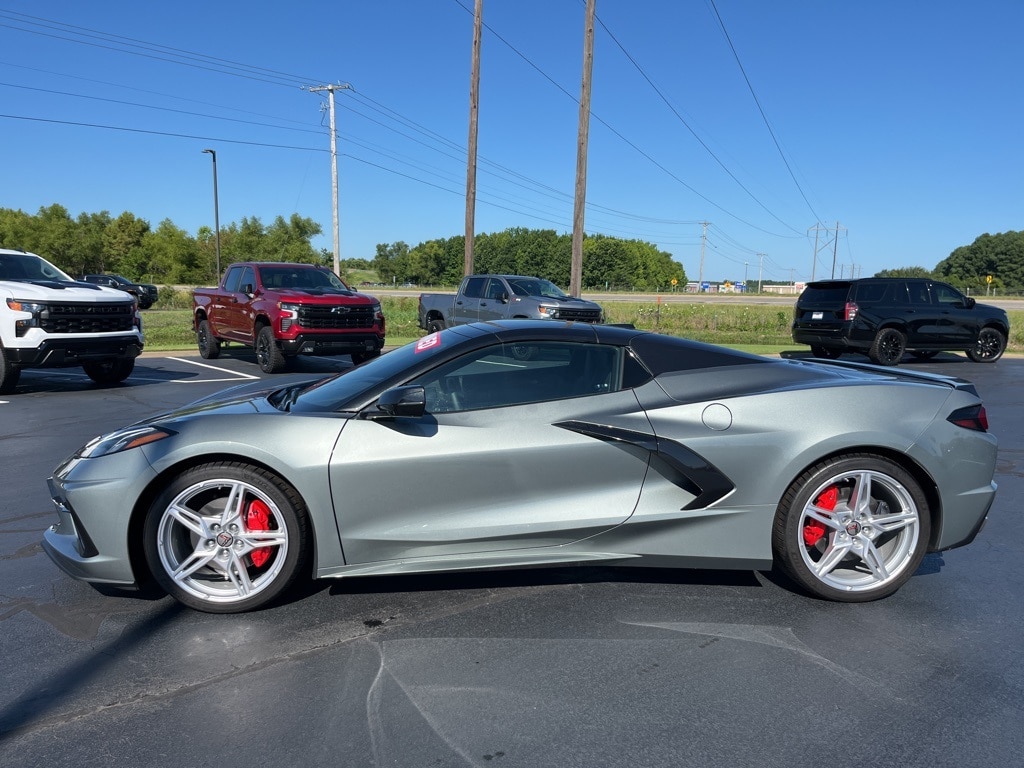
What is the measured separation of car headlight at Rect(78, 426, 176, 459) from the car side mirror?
3.35 feet

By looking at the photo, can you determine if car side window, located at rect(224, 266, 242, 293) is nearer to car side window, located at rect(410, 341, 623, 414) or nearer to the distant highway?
car side window, located at rect(410, 341, 623, 414)

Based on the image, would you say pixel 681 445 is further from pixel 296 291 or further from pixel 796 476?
pixel 296 291

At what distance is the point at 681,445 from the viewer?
11.9 feet

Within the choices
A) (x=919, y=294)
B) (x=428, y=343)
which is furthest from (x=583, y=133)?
(x=428, y=343)

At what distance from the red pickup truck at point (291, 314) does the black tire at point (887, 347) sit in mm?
10016

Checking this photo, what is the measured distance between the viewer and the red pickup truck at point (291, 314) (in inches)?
526

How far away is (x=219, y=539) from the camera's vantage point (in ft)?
11.7

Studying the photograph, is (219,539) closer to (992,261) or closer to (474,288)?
(474,288)

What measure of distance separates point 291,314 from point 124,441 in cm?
1003

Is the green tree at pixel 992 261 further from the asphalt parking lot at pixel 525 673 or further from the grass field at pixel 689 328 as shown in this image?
the asphalt parking lot at pixel 525 673

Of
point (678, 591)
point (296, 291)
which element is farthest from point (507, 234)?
point (678, 591)

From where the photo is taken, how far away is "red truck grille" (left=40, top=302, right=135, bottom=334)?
1011 centimetres

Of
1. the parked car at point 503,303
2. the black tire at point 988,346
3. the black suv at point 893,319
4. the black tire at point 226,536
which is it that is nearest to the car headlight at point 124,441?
the black tire at point 226,536

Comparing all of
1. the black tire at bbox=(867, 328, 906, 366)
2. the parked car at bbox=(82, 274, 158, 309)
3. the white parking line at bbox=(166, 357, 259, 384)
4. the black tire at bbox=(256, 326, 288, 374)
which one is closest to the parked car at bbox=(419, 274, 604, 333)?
the black tire at bbox=(256, 326, 288, 374)
